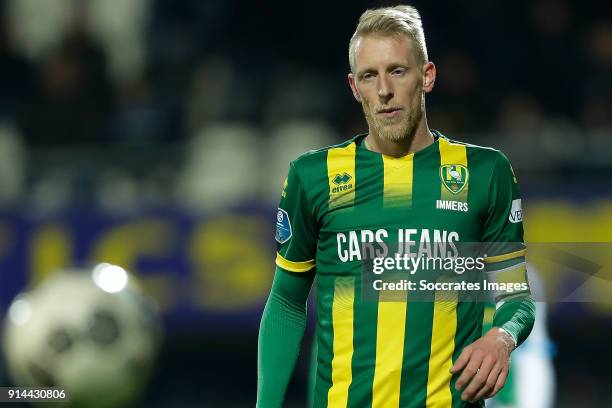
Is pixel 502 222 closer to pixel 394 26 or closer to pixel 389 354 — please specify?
pixel 389 354

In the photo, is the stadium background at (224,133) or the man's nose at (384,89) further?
the stadium background at (224,133)

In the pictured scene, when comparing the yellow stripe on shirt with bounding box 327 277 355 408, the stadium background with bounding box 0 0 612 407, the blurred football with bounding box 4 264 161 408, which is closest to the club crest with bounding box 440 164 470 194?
the yellow stripe on shirt with bounding box 327 277 355 408

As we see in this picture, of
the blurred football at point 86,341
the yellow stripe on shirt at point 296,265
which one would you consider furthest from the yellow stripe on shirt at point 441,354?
the blurred football at point 86,341

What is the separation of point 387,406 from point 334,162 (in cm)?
69

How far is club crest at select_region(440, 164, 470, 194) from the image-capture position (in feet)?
11.1

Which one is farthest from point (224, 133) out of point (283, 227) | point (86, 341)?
point (283, 227)

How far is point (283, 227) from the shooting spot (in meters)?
3.55

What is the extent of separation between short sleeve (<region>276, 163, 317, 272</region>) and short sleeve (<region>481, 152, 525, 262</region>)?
0.48 metres

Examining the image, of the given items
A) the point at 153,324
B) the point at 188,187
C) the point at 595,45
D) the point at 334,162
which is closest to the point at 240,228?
the point at 188,187

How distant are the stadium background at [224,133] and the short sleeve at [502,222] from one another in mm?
4517

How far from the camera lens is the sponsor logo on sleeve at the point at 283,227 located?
353 centimetres

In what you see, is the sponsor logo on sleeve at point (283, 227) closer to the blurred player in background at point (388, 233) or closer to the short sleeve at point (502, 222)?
the blurred player in background at point (388, 233)

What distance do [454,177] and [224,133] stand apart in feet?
19.5

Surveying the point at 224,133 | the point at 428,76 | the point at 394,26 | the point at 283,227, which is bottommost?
the point at 283,227
